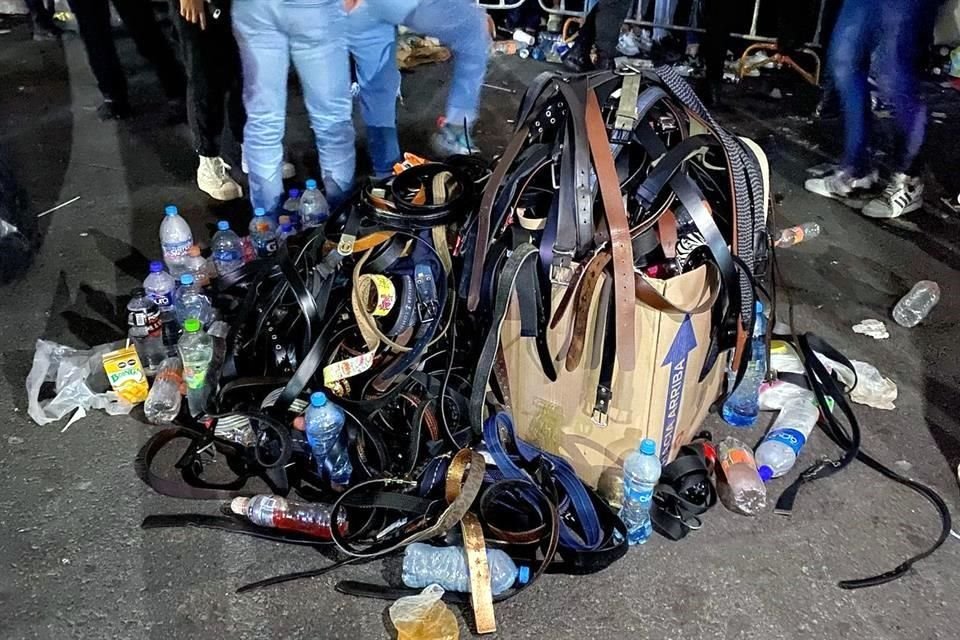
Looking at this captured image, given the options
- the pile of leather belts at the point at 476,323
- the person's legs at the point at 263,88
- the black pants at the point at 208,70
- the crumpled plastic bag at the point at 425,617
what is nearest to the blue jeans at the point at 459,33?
the person's legs at the point at 263,88

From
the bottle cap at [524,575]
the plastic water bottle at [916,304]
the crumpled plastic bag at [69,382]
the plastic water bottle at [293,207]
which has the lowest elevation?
the bottle cap at [524,575]

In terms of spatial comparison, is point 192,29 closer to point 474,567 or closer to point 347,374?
point 347,374

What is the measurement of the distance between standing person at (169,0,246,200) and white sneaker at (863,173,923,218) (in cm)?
288

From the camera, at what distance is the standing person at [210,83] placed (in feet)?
12.1

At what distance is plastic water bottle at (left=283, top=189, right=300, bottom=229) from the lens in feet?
10.7

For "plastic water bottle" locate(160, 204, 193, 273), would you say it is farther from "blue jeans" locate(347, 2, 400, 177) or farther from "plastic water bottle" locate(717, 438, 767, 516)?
"plastic water bottle" locate(717, 438, 767, 516)

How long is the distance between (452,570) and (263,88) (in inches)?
74.1

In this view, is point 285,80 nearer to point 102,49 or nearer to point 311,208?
point 311,208

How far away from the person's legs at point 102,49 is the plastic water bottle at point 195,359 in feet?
8.81

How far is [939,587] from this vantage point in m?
2.10

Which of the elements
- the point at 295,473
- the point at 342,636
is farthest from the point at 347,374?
the point at 342,636

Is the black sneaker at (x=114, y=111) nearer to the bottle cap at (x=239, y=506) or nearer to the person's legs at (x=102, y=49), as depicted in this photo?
the person's legs at (x=102, y=49)

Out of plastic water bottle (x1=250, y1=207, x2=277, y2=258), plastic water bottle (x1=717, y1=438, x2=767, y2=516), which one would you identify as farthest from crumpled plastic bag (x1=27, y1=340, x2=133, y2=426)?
plastic water bottle (x1=717, y1=438, x2=767, y2=516)

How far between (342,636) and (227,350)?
979mm
